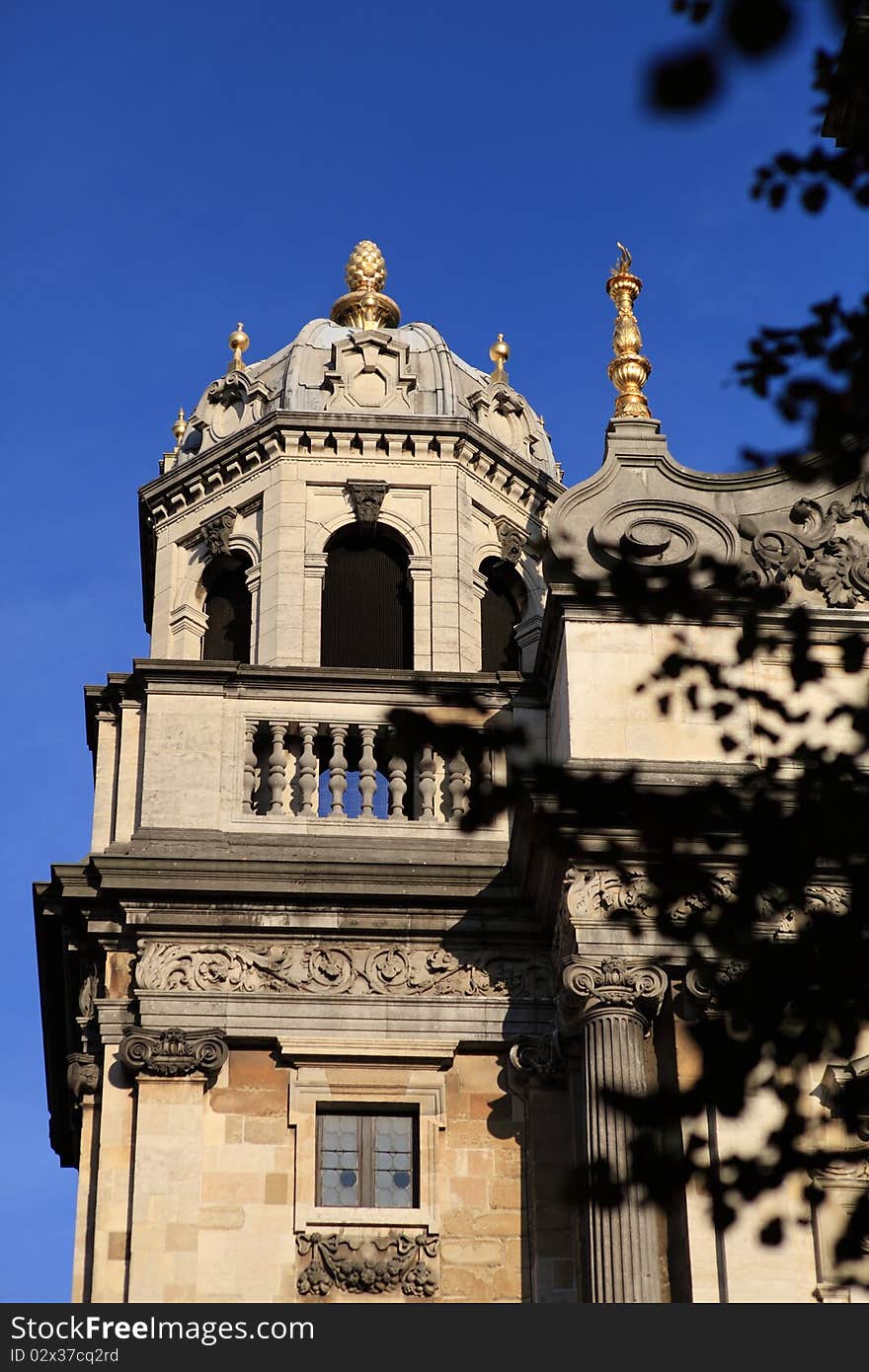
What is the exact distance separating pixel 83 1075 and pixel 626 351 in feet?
26.1

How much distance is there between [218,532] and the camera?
79.6 ft

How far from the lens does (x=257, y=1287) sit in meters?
17.6

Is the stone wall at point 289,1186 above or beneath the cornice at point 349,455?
beneath

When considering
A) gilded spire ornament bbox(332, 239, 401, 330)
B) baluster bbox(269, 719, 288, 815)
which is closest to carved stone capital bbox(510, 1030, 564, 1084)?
baluster bbox(269, 719, 288, 815)

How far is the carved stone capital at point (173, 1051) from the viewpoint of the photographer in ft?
59.8

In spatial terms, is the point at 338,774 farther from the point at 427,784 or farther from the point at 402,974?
the point at 402,974

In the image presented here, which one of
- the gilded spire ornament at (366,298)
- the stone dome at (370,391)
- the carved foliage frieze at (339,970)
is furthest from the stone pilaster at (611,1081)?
the gilded spire ornament at (366,298)

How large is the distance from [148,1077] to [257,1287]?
1737 mm

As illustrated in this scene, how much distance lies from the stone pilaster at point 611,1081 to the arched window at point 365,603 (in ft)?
20.5

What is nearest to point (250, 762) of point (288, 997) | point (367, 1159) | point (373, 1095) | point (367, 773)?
point (367, 773)

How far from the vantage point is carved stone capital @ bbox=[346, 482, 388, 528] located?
2392cm

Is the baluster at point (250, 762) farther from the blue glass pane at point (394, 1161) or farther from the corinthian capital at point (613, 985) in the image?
the corinthian capital at point (613, 985)

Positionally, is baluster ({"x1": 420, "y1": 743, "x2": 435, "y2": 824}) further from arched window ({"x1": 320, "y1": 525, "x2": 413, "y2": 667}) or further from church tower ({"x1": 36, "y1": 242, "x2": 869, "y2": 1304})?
arched window ({"x1": 320, "y1": 525, "x2": 413, "y2": 667})
